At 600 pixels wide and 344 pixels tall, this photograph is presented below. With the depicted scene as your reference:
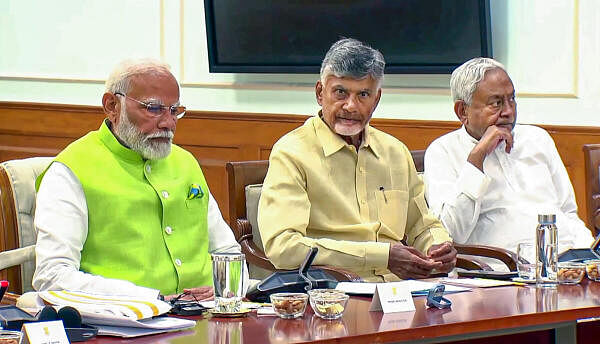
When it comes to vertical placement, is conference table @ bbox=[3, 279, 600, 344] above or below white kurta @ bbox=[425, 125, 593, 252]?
below

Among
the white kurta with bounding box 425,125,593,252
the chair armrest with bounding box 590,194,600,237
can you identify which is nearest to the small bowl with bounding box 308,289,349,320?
the white kurta with bounding box 425,125,593,252

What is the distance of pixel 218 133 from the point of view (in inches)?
273

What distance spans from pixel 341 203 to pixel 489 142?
72 cm

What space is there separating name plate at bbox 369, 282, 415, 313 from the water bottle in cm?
54

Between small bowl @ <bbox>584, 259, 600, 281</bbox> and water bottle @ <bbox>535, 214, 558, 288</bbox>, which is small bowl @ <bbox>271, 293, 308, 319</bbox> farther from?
small bowl @ <bbox>584, 259, 600, 281</bbox>

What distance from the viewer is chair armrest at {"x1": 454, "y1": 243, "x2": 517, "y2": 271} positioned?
3.71 metres

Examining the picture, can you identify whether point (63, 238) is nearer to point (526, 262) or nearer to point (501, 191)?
point (526, 262)

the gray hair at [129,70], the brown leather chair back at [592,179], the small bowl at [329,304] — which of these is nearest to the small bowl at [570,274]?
the small bowl at [329,304]

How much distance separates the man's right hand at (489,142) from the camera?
395 cm

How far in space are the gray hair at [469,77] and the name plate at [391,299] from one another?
1645 millimetres

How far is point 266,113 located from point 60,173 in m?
3.62

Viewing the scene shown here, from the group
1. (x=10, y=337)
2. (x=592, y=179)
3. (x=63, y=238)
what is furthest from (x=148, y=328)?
(x=592, y=179)

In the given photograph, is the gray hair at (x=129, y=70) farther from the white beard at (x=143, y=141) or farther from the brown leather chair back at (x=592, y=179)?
the brown leather chair back at (x=592, y=179)

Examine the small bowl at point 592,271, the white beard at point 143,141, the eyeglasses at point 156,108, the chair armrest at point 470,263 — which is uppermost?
the eyeglasses at point 156,108
